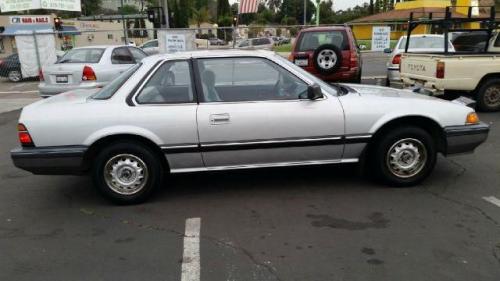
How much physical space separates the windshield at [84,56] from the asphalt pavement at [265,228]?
569 cm

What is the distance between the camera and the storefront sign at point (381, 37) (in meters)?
22.1

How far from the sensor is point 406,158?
479 cm

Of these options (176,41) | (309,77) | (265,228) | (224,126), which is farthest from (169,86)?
(176,41)

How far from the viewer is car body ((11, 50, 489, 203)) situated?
4.41m

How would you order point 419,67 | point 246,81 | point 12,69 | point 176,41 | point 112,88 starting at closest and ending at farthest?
point 112,88 → point 246,81 → point 419,67 → point 176,41 → point 12,69

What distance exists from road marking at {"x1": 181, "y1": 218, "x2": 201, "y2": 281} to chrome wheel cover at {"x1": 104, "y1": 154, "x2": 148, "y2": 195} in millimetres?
722

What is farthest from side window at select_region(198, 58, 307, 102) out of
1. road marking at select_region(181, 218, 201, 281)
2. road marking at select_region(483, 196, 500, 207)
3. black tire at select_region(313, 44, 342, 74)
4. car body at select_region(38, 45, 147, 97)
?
car body at select_region(38, 45, 147, 97)

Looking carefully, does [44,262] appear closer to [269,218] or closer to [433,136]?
[269,218]

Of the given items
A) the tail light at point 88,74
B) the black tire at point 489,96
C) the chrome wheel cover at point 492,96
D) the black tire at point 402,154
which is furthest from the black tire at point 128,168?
the chrome wheel cover at point 492,96

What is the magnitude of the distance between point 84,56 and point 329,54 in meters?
5.85

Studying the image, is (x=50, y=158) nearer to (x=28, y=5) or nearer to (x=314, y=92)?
(x=314, y=92)

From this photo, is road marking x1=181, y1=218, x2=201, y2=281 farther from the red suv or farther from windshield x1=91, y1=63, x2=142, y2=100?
the red suv

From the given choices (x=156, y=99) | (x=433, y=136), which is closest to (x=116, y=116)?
(x=156, y=99)

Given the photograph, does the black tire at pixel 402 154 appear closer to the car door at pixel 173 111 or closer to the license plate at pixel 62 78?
the car door at pixel 173 111
